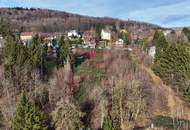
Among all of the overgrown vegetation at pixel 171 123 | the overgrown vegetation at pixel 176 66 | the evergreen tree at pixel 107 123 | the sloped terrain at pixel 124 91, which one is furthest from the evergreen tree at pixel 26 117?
the overgrown vegetation at pixel 176 66

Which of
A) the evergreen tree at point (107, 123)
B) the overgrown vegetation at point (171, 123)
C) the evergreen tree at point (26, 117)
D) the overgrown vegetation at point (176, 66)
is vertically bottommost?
the overgrown vegetation at point (171, 123)

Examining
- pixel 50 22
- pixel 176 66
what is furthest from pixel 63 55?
pixel 50 22

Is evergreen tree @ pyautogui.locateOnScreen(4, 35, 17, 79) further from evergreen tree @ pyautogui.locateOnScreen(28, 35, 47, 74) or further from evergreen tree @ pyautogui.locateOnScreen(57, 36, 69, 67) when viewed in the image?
evergreen tree @ pyautogui.locateOnScreen(57, 36, 69, 67)

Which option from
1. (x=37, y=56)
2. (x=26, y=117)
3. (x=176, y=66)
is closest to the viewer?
(x=26, y=117)

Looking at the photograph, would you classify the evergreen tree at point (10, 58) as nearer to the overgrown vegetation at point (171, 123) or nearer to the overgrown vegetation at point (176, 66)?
the overgrown vegetation at point (171, 123)

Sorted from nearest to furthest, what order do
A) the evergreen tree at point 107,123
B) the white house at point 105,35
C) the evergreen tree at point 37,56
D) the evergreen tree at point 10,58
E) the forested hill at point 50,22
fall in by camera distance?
the evergreen tree at point 107,123 → the evergreen tree at point 10,58 → the evergreen tree at point 37,56 → the white house at point 105,35 → the forested hill at point 50,22

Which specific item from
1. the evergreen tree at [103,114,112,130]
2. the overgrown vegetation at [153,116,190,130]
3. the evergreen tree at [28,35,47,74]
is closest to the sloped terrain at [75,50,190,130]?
the overgrown vegetation at [153,116,190,130]

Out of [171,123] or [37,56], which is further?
[37,56]

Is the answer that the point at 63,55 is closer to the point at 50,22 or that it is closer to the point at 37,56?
the point at 37,56
